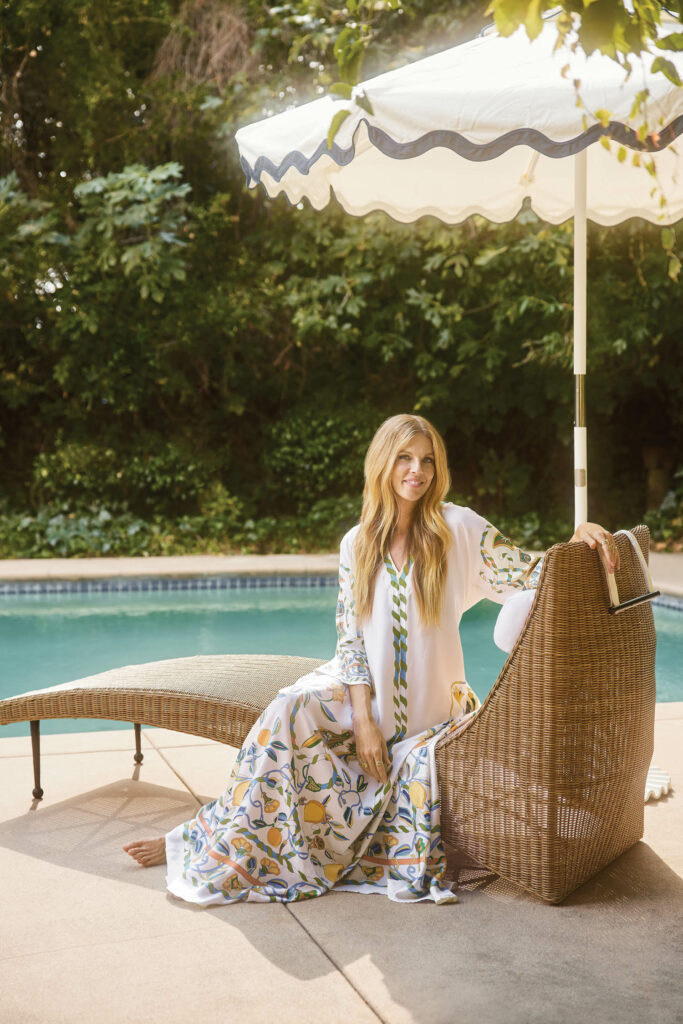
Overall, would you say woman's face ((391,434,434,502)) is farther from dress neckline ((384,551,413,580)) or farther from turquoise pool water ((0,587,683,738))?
turquoise pool water ((0,587,683,738))

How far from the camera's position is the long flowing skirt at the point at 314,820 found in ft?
8.46

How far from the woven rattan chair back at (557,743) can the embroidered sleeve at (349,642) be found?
281mm

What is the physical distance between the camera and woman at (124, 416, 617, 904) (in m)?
2.59

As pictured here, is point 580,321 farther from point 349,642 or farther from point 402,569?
point 349,642

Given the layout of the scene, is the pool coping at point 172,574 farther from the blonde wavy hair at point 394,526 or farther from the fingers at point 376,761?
the fingers at point 376,761

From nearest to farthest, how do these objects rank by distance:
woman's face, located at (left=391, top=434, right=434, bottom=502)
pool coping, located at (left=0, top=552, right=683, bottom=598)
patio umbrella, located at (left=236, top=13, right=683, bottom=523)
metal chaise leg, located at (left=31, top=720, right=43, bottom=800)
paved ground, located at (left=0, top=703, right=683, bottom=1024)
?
paved ground, located at (left=0, top=703, right=683, bottom=1024) → patio umbrella, located at (left=236, top=13, right=683, bottom=523) → woman's face, located at (left=391, top=434, right=434, bottom=502) → metal chaise leg, located at (left=31, top=720, right=43, bottom=800) → pool coping, located at (left=0, top=552, right=683, bottom=598)

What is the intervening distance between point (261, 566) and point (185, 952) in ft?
21.0

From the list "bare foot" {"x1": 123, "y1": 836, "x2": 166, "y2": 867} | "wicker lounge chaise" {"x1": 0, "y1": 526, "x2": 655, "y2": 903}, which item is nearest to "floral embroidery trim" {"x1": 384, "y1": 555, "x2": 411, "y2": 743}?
"wicker lounge chaise" {"x1": 0, "y1": 526, "x2": 655, "y2": 903}

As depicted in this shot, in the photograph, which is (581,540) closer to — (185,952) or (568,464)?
(185,952)

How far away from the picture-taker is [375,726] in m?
2.68

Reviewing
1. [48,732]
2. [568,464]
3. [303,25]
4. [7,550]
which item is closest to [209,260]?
[303,25]

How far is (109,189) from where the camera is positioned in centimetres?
1045

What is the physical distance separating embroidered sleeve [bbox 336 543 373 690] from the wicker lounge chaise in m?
0.28

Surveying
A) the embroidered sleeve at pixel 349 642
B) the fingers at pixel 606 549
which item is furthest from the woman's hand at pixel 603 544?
the embroidered sleeve at pixel 349 642
